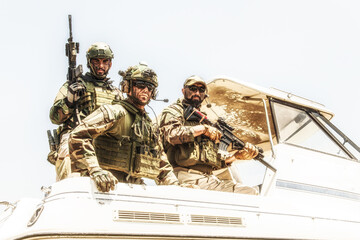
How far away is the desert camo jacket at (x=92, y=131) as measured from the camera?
4145 mm

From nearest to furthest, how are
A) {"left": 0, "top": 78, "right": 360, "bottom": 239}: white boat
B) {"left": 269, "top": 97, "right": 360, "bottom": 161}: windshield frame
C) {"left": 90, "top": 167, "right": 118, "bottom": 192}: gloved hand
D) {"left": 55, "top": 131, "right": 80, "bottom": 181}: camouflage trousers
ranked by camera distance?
{"left": 0, "top": 78, "right": 360, "bottom": 239}: white boat, {"left": 90, "top": 167, "right": 118, "bottom": 192}: gloved hand, {"left": 55, "top": 131, "right": 80, "bottom": 181}: camouflage trousers, {"left": 269, "top": 97, "right": 360, "bottom": 161}: windshield frame

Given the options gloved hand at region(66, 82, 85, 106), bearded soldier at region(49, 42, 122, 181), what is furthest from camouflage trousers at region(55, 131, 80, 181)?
gloved hand at region(66, 82, 85, 106)

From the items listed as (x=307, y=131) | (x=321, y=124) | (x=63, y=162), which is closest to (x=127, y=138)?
(x=63, y=162)

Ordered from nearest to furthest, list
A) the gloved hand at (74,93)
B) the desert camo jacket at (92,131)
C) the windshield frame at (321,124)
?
the desert camo jacket at (92,131)
the gloved hand at (74,93)
the windshield frame at (321,124)

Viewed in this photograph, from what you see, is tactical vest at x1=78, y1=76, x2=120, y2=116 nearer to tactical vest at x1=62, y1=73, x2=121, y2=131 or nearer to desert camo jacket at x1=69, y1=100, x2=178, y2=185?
tactical vest at x1=62, y1=73, x2=121, y2=131

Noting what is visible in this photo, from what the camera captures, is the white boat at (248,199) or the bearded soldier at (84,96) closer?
the white boat at (248,199)

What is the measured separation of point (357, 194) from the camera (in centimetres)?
622

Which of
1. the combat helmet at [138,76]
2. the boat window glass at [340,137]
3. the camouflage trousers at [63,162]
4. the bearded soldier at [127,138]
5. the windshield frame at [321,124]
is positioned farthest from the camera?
the boat window glass at [340,137]

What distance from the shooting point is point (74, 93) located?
5535mm

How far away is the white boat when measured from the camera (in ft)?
12.0

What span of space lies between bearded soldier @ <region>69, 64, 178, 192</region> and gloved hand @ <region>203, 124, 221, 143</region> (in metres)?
0.84

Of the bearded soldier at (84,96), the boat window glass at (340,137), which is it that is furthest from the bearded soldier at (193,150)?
the boat window glass at (340,137)

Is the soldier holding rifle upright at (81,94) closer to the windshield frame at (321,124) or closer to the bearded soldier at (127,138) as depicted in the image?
the bearded soldier at (127,138)

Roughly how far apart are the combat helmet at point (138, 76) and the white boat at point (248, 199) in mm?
1165
